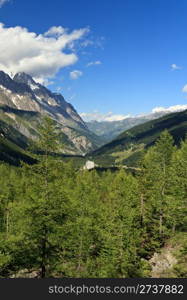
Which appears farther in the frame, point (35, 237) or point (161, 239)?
point (161, 239)

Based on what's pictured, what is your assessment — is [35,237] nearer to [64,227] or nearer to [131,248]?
[64,227]

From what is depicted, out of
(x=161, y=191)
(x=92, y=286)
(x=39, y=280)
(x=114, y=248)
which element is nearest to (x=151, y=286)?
(x=92, y=286)

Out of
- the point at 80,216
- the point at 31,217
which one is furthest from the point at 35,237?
the point at 80,216

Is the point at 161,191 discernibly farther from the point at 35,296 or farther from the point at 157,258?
the point at 35,296

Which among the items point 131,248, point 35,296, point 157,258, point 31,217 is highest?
point 31,217

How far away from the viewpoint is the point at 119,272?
3628 cm

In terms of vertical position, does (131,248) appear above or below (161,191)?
below

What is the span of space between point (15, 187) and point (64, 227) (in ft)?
179

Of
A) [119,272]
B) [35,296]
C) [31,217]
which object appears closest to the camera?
[35,296]

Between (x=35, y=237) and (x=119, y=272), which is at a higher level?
(x=35, y=237)

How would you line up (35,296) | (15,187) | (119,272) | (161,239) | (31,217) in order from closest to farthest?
(35,296) → (31,217) → (119,272) → (161,239) → (15,187)

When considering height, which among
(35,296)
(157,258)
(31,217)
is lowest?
(157,258)

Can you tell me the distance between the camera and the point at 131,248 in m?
37.8

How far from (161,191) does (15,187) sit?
43509mm
